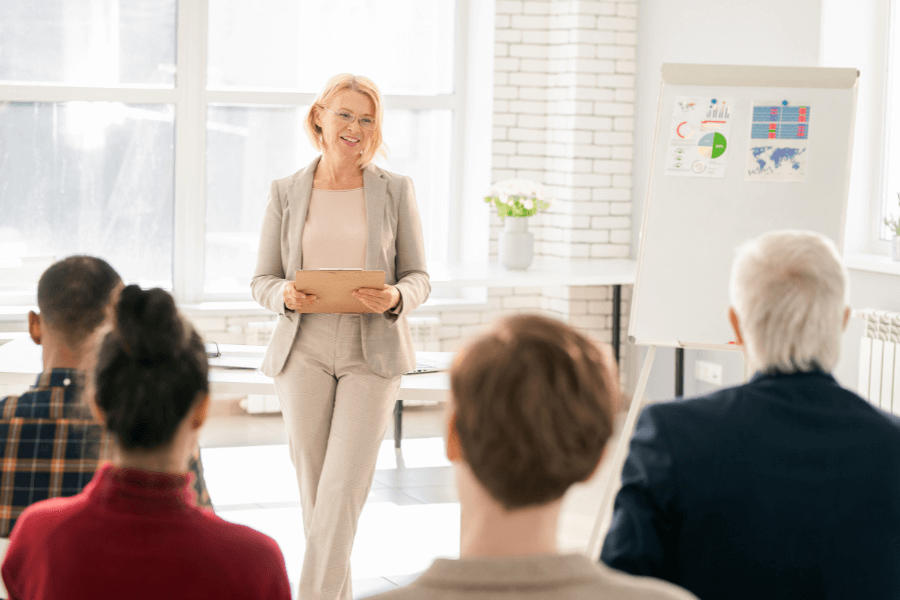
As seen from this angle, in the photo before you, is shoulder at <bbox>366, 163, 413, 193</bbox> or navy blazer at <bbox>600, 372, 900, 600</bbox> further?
shoulder at <bbox>366, 163, 413, 193</bbox>

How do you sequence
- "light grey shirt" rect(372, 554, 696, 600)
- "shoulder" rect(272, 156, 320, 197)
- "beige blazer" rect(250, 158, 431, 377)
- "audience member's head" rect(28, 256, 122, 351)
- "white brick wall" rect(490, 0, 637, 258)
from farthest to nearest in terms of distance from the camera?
1. "white brick wall" rect(490, 0, 637, 258)
2. "shoulder" rect(272, 156, 320, 197)
3. "beige blazer" rect(250, 158, 431, 377)
4. "audience member's head" rect(28, 256, 122, 351)
5. "light grey shirt" rect(372, 554, 696, 600)

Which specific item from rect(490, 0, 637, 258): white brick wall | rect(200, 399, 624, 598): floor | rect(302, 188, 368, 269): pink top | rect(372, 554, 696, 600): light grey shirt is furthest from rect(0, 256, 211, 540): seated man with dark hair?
rect(490, 0, 637, 258): white brick wall

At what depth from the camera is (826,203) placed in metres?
3.75

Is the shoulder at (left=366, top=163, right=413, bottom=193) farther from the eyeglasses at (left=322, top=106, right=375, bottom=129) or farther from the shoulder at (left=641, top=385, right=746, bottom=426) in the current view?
the shoulder at (left=641, top=385, right=746, bottom=426)

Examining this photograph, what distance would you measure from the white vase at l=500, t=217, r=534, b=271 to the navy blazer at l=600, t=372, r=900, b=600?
4.51 m

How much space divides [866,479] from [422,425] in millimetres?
4801

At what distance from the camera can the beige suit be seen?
3188 millimetres

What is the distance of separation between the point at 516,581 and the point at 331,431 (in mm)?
2056

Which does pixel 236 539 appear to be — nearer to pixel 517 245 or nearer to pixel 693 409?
pixel 693 409

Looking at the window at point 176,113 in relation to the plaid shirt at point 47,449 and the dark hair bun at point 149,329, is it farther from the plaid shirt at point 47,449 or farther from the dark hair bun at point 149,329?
the dark hair bun at point 149,329

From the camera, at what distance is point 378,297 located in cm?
318

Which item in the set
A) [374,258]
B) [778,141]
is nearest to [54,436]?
[374,258]

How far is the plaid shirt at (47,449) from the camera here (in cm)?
201

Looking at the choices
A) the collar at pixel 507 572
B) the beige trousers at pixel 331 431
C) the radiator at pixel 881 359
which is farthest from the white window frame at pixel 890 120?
the collar at pixel 507 572
